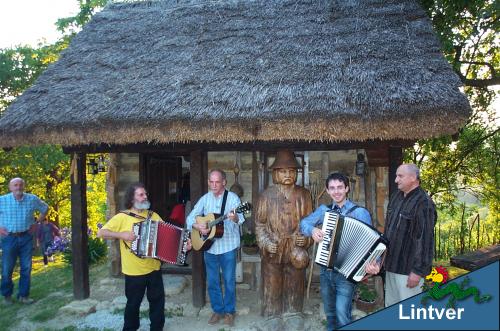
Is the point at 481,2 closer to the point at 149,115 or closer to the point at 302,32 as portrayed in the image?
the point at 302,32

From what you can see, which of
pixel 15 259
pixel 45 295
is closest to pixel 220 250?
pixel 15 259

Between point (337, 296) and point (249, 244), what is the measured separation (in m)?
2.46

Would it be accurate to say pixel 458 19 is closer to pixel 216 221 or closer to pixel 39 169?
pixel 216 221

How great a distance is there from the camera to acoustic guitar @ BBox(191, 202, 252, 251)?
404cm

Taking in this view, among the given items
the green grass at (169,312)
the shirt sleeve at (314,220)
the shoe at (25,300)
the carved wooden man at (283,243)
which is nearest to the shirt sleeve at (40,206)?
the shoe at (25,300)

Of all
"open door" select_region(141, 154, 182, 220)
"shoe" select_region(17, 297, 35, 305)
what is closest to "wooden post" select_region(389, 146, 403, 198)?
"open door" select_region(141, 154, 182, 220)

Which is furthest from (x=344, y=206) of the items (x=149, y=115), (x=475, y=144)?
(x=475, y=144)

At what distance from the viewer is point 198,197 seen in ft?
16.0

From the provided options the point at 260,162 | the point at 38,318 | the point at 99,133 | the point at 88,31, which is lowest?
the point at 38,318

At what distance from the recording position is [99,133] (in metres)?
4.45

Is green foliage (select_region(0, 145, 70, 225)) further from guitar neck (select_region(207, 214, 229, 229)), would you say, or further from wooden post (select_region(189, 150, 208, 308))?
guitar neck (select_region(207, 214, 229, 229))

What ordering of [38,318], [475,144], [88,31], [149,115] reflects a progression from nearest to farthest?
[149,115]
[38,318]
[88,31]
[475,144]

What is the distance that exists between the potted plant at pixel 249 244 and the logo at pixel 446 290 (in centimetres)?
302

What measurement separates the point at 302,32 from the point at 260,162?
197cm
